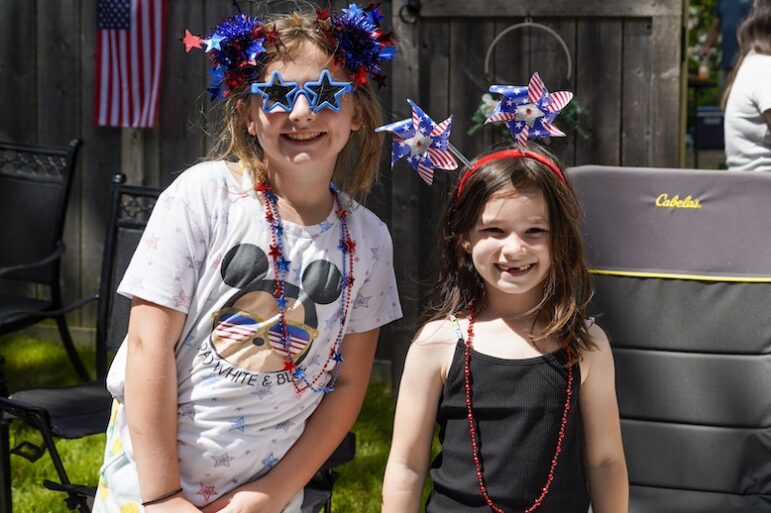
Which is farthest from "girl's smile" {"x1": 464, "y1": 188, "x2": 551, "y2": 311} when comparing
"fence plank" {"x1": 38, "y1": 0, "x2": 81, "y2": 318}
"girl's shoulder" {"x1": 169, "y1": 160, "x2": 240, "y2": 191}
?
"fence plank" {"x1": 38, "y1": 0, "x2": 81, "y2": 318}

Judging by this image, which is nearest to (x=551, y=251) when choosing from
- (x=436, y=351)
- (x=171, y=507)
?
(x=436, y=351)

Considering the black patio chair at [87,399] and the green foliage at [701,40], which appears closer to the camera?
the black patio chair at [87,399]

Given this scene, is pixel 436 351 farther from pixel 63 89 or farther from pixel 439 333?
pixel 63 89

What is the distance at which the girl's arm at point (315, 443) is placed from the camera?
211 centimetres

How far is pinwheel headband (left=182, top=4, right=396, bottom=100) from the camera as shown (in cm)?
211

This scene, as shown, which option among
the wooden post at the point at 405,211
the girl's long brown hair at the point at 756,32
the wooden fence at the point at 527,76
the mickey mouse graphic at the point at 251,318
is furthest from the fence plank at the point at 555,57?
the mickey mouse graphic at the point at 251,318

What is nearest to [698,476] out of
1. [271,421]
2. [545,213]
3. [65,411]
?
[545,213]

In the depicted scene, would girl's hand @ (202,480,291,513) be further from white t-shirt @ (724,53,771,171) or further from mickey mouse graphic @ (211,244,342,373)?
white t-shirt @ (724,53,771,171)

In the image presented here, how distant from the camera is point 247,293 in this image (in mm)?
2111

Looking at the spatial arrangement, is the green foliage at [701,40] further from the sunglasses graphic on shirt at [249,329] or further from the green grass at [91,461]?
the sunglasses graphic on shirt at [249,329]

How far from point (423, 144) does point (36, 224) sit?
2.90 meters

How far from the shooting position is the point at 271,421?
216 cm

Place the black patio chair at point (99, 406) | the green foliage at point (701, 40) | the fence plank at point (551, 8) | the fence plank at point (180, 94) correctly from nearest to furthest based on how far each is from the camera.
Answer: the black patio chair at point (99, 406)
the fence plank at point (551, 8)
the fence plank at point (180, 94)
the green foliage at point (701, 40)

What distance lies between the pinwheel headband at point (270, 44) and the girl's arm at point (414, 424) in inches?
22.7
